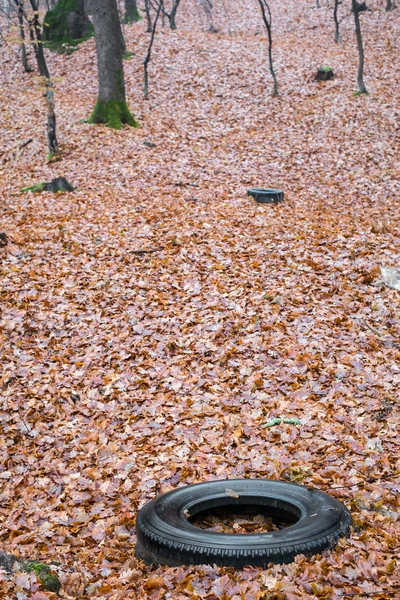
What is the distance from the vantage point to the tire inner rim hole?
4.25 meters

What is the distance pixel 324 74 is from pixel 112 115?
7961mm

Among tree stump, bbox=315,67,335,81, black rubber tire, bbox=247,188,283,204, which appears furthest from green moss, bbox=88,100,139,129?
tree stump, bbox=315,67,335,81

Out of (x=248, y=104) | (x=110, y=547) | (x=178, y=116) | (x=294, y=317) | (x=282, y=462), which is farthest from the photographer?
(x=248, y=104)

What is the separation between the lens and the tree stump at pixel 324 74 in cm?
1895

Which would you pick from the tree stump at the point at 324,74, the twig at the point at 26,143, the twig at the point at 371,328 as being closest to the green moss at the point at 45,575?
the twig at the point at 371,328

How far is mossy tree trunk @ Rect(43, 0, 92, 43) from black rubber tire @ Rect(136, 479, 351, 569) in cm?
2274

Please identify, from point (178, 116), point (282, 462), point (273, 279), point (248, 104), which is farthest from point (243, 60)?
point (282, 462)

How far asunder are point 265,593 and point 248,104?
16.8m

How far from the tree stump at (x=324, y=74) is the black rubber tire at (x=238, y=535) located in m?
17.5

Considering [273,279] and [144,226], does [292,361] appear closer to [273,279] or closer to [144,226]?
[273,279]

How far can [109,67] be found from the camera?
49.9 ft

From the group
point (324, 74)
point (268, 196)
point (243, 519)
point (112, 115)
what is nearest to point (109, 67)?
point (112, 115)

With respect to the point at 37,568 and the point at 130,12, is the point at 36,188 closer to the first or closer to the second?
the point at 37,568

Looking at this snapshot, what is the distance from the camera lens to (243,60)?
2125 centimetres
